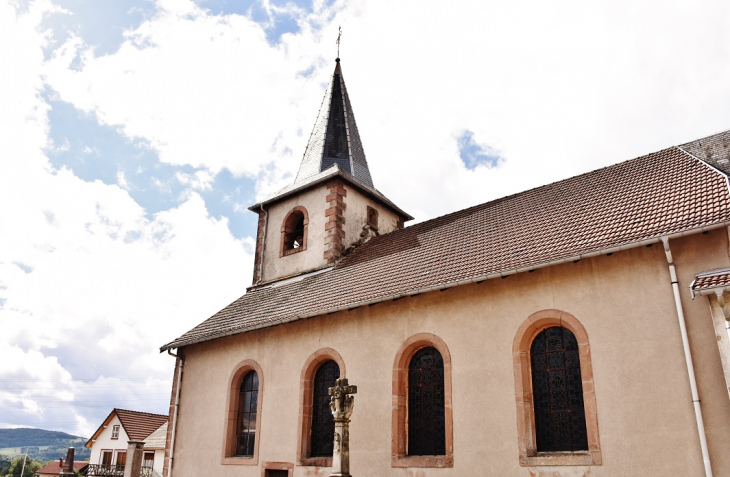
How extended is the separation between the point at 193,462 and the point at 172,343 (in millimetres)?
3125

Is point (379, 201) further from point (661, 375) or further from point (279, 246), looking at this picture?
point (661, 375)

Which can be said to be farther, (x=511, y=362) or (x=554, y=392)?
(x=511, y=362)

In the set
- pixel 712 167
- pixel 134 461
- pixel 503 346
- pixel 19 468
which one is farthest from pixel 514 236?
pixel 19 468

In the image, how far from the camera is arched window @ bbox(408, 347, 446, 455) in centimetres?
1062

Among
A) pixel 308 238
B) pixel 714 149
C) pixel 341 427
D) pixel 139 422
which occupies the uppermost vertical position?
pixel 308 238

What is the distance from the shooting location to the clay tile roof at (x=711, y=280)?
7684 mm

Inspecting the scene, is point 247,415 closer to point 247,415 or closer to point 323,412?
point 247,415

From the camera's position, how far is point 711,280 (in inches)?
311

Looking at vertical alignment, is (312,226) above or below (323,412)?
above

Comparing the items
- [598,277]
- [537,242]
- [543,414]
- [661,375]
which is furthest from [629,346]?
[537,242]

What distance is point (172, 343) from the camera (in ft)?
51.3

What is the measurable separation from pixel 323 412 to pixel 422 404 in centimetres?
270

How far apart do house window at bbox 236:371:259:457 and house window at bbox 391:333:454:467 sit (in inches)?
172

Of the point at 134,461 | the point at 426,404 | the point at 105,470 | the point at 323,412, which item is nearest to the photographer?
the point at 426,404
